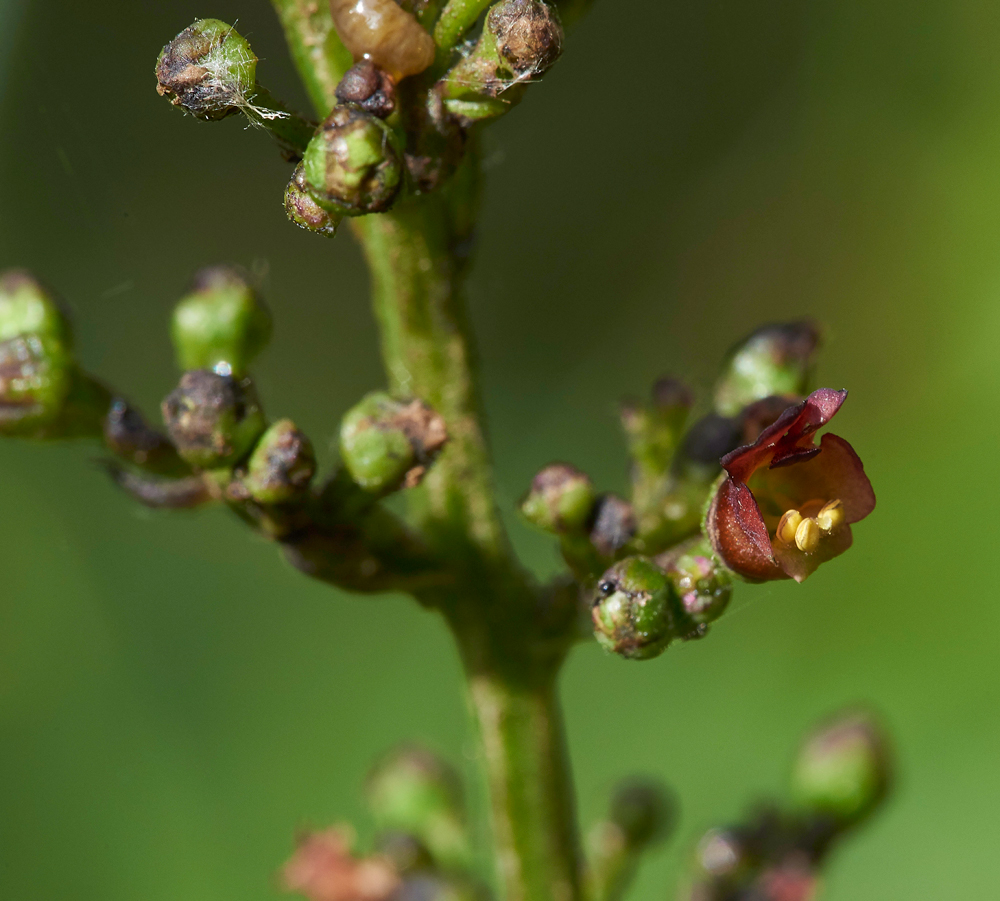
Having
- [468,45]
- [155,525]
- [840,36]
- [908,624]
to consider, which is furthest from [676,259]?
[468,45]

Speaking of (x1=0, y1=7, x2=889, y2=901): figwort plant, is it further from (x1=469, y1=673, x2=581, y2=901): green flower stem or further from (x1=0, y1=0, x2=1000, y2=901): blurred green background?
(x1=0, y1=0, x2=1000, y2=901): blurred green background

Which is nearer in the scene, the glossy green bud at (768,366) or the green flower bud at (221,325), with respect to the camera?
the green flower bud at (221,325)

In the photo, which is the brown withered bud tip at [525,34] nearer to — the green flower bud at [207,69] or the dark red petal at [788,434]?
the green flower bud at [207,69]

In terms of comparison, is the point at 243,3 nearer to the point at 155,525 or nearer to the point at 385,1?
the point at 155,525

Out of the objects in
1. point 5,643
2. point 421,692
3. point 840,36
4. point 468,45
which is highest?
point 468,45

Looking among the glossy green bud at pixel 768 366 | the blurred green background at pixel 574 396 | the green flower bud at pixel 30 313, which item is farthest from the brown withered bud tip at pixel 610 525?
the blurred green background at pixel 574 396

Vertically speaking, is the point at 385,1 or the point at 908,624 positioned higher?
the point at 385,1
